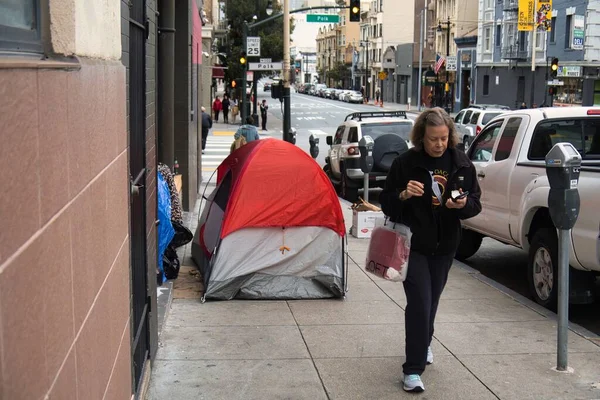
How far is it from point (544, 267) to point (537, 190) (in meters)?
0.81

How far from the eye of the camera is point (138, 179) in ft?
16.3

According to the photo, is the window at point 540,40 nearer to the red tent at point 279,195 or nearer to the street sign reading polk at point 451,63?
the street sign reading polk at point 451,63

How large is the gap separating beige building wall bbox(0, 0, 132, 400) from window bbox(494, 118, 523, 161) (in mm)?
6775

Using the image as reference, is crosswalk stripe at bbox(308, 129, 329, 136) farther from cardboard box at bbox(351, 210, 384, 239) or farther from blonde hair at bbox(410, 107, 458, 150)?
blonde hair at bbox(410, 107, 458, 150)

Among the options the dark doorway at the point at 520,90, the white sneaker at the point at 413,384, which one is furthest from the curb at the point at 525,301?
the dark doorway at the point at 520,90

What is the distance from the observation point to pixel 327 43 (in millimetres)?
135375

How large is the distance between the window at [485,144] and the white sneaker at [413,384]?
4916 millimetres

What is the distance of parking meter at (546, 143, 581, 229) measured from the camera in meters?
5.73

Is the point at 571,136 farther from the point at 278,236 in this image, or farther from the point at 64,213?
the point at 64,213

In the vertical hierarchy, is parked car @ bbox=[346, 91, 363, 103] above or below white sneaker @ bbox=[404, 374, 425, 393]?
above

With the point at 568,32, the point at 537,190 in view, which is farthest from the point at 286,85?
the point at 568,32

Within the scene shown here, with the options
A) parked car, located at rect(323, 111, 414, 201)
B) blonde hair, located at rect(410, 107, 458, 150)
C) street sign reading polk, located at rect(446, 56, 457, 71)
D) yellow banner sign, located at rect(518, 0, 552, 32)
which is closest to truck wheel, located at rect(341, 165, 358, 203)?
parked car, located at rect(323, 111, 414, 201)

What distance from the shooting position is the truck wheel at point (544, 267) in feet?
26.2

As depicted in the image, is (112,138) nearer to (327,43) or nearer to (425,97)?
(425,97)
